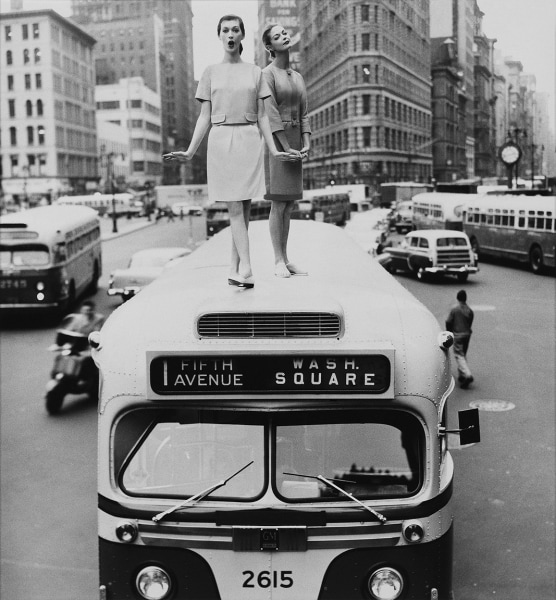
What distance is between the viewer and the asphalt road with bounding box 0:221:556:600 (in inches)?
310

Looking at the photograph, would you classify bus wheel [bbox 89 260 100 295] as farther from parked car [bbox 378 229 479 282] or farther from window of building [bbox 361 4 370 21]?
window of building [bbox 361 4 370 21]

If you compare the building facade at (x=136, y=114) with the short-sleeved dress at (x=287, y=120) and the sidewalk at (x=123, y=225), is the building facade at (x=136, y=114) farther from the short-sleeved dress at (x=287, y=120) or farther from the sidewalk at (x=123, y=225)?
the sidewalk at (x=123, y=225)

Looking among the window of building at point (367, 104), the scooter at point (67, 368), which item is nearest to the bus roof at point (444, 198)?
the scooter at point (67, 368)

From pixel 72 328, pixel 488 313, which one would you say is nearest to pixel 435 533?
pixel 72 328

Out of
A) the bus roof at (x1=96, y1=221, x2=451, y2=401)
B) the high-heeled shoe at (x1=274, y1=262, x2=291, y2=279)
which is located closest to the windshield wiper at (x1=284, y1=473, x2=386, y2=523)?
the bus roof at (x1=96, y1=221, x2=451, y2=401)

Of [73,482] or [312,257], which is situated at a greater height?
[312,257]

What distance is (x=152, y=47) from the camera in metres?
20.1

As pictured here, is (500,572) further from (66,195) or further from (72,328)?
(66,195)

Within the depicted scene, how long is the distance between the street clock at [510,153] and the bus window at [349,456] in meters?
25.4

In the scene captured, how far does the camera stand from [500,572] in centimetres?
793

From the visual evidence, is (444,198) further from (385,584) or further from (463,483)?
(385,584)

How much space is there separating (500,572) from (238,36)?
5621 mm

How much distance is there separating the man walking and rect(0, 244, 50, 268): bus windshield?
39.1 ft

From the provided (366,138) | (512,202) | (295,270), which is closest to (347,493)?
(295,270)
